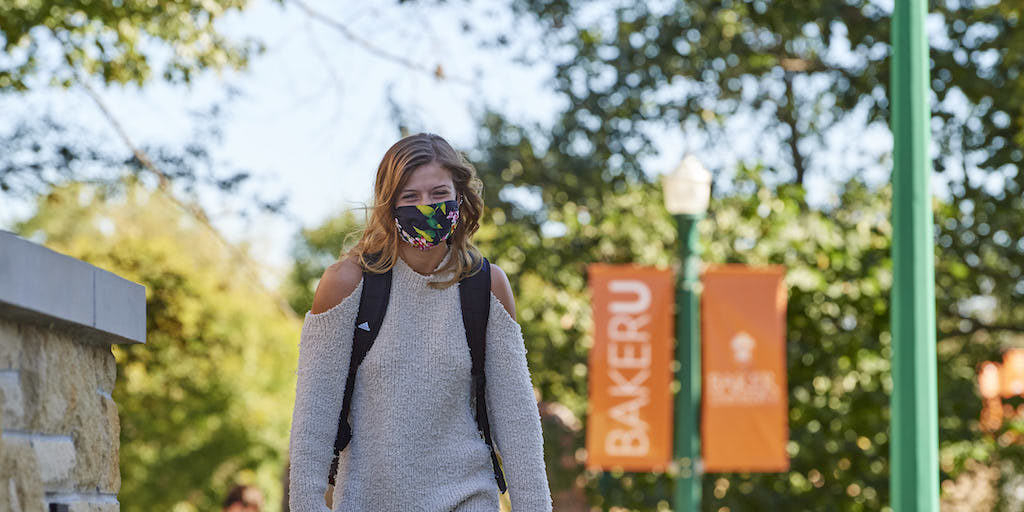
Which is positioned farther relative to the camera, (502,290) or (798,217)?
(798,217)

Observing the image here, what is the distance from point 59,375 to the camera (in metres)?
2.75

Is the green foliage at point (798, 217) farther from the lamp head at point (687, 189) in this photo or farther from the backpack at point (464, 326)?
the backpack at point (464, 326)

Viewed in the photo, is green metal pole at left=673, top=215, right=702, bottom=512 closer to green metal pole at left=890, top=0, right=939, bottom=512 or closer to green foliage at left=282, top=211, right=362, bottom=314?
green metal pole at left=890, top=0, right=939, bottom=512

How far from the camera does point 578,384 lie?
46.2 ft

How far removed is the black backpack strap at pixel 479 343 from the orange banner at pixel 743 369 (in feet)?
27.0

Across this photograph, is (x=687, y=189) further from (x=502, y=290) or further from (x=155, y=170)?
(x=502, y=290)

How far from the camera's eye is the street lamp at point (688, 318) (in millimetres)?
10797

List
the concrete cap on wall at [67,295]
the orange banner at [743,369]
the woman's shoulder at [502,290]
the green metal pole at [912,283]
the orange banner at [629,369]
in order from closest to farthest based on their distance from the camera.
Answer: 1. the concrete cap on wall at [67,295]
2. the woman's shoulder at [502,290]
3. the green metal pole at [912,283]
4. the orange banner at [743,369]
5. the orange banner at [629,369]

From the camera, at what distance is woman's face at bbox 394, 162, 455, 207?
2.97m

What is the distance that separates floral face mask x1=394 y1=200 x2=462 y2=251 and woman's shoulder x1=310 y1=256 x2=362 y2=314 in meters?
0.14

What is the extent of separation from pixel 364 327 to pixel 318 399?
7.3 inches

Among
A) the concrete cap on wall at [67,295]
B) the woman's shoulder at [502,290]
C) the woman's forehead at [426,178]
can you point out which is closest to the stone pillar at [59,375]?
the concrete cap on wall at [67,295]

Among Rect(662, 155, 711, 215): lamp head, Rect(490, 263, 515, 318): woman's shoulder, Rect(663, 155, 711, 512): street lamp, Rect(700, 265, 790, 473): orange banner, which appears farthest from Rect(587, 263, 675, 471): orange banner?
Rect(490, 263, 515, 318): woman's shoulder

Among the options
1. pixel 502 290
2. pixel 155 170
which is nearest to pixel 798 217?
pixel 155 170
